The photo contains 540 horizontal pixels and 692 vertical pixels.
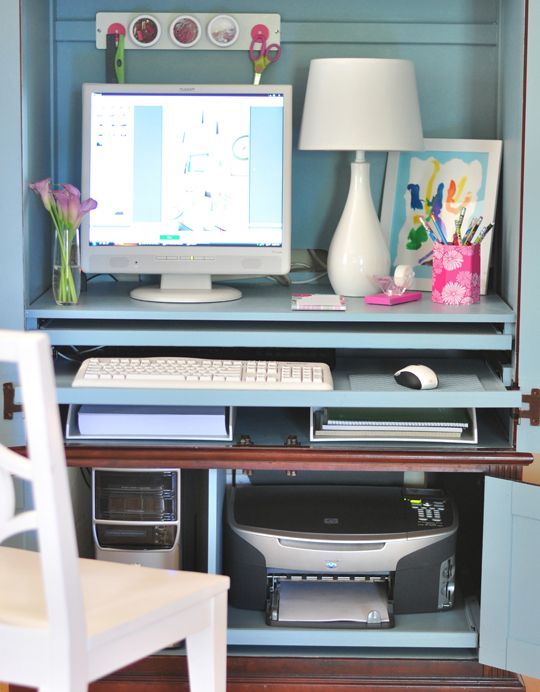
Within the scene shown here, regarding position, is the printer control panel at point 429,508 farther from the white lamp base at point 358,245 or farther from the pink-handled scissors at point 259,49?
Result: the pink-handled scissors at point 259,49

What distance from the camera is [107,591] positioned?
1668mm

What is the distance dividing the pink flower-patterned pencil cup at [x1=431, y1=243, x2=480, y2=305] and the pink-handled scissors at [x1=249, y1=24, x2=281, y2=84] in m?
0.60

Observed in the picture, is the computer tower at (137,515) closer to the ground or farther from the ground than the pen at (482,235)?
closer to the ground

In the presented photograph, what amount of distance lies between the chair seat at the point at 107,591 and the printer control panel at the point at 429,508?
0.72 m

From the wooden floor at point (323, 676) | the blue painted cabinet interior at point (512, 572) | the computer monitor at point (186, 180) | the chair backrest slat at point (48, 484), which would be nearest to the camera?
the chair backrest slat at point (48, 484)

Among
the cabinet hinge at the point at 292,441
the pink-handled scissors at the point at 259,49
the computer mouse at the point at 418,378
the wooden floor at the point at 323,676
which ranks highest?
the pink-handled scissors at the point at 259,49

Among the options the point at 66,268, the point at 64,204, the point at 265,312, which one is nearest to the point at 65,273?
the point at 66,268

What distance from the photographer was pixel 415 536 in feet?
7.64

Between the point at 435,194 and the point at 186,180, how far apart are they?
0.57 meters

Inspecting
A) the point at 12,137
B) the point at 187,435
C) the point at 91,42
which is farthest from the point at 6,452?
the point at 91,42

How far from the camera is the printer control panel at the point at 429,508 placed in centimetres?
238


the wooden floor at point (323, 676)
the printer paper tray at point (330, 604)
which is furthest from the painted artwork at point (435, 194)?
the wooden floor at point (323, 676)

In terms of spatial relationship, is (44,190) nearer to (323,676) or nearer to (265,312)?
(265,312)

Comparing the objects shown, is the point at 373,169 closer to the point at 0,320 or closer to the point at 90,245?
the point at 90,245
